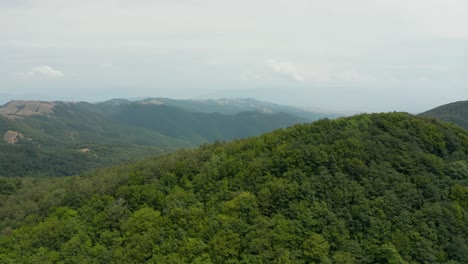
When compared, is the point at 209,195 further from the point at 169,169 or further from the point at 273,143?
the point at 273,143

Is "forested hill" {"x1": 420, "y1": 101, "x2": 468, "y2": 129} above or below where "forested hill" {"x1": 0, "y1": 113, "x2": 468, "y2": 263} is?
above

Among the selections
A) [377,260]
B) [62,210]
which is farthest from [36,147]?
[377,260]

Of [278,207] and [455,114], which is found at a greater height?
[455,114]

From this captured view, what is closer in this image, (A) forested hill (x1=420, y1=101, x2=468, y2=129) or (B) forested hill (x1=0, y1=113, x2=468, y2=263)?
(B) forested hill (x1=0, y1=113, x2=468, y2=263)

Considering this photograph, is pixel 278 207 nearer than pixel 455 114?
Yes
